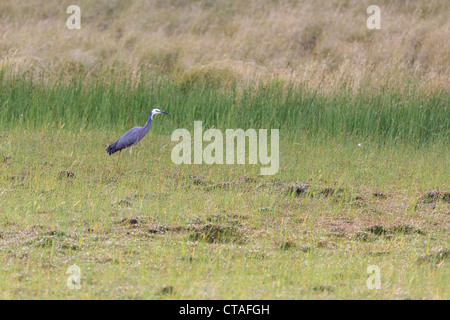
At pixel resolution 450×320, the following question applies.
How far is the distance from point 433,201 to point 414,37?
40.9 ft

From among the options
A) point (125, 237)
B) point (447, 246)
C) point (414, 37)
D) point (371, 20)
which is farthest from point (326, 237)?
point (371, 20)

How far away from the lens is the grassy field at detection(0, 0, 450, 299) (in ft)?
18.1

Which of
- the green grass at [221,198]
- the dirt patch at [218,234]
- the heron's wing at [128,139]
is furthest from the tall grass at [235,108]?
the dirt patch at [218,234]

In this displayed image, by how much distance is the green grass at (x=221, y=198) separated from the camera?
545cm

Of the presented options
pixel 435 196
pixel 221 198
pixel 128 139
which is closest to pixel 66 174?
pixel 128 139

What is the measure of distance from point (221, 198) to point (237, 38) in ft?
42.6

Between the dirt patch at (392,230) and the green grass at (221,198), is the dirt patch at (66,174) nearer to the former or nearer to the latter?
the green grass at (221,198)

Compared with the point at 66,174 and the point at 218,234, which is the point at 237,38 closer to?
the point at 66,174

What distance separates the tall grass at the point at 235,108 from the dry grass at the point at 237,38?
1.69 m

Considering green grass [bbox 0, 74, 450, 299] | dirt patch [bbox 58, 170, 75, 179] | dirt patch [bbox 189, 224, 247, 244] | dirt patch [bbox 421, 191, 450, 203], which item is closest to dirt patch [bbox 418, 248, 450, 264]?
green grass [bbox 0, 74, 450, 299]

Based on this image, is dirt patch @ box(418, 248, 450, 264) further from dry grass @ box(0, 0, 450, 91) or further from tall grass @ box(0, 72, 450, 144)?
dry grass @ box(0, 0, 450, 91)

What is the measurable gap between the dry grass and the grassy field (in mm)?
133

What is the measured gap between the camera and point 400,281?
5.42 meters
